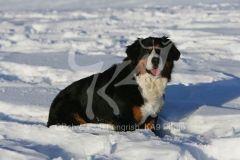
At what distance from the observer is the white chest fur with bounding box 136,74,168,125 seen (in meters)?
4.71

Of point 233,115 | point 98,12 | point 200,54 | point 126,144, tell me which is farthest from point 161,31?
point 126,144

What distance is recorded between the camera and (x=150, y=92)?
15.7 ft

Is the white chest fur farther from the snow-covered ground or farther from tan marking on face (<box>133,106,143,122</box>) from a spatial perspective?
the snow-covered ground

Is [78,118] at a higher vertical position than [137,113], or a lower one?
lower

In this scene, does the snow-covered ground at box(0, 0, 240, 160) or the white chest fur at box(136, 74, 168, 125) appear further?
the white chest fur at box(136, 74, 168, 125)

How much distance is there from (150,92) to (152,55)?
455 mm

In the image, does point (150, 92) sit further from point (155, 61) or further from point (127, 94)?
point (155, 61)

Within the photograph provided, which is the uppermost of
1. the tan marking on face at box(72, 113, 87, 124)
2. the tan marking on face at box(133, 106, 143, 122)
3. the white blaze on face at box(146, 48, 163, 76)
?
the white blaze on face at box(146, 48, 163, 76)

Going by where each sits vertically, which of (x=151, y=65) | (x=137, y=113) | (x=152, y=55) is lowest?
(x=137, y=113)

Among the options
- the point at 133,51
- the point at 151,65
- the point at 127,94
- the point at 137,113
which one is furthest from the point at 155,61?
the point at 137,113

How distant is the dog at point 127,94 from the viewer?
4668mm

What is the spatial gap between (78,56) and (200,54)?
2.69m

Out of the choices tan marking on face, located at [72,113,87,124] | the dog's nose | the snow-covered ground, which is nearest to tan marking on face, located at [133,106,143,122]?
the snow-covered ground

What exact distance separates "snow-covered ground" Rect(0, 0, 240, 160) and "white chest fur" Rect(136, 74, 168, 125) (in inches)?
12.6
